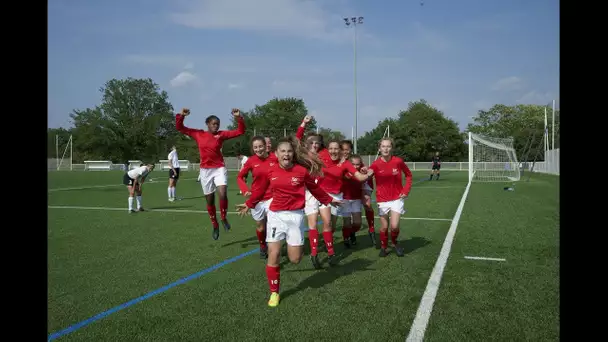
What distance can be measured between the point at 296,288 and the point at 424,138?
77.0 meters

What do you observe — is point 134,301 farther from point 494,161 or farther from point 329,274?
point 494,161

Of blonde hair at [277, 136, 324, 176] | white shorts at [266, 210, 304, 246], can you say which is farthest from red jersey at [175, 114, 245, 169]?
white shorts at [266, 210, 304, 246]

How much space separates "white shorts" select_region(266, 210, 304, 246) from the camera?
5.24m

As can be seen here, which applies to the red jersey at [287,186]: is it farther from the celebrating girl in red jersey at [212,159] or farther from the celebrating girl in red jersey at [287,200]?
the celebrating girl in red jersey at [212,159]

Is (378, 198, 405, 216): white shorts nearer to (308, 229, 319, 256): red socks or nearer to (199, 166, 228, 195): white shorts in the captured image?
(308, 229, 319, 256): red socks

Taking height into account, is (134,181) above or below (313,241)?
above

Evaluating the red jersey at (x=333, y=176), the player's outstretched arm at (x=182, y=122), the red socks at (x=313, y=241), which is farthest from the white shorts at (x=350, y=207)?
the player's outstretched arm at (x=182, y=122)

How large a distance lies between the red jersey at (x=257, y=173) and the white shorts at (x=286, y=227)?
0.69 metres

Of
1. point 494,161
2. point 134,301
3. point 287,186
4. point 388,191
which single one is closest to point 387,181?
point 388,191

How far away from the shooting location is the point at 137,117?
80250 mm

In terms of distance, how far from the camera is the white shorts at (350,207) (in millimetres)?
7988

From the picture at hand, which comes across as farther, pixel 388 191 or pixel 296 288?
pixel 388 191
